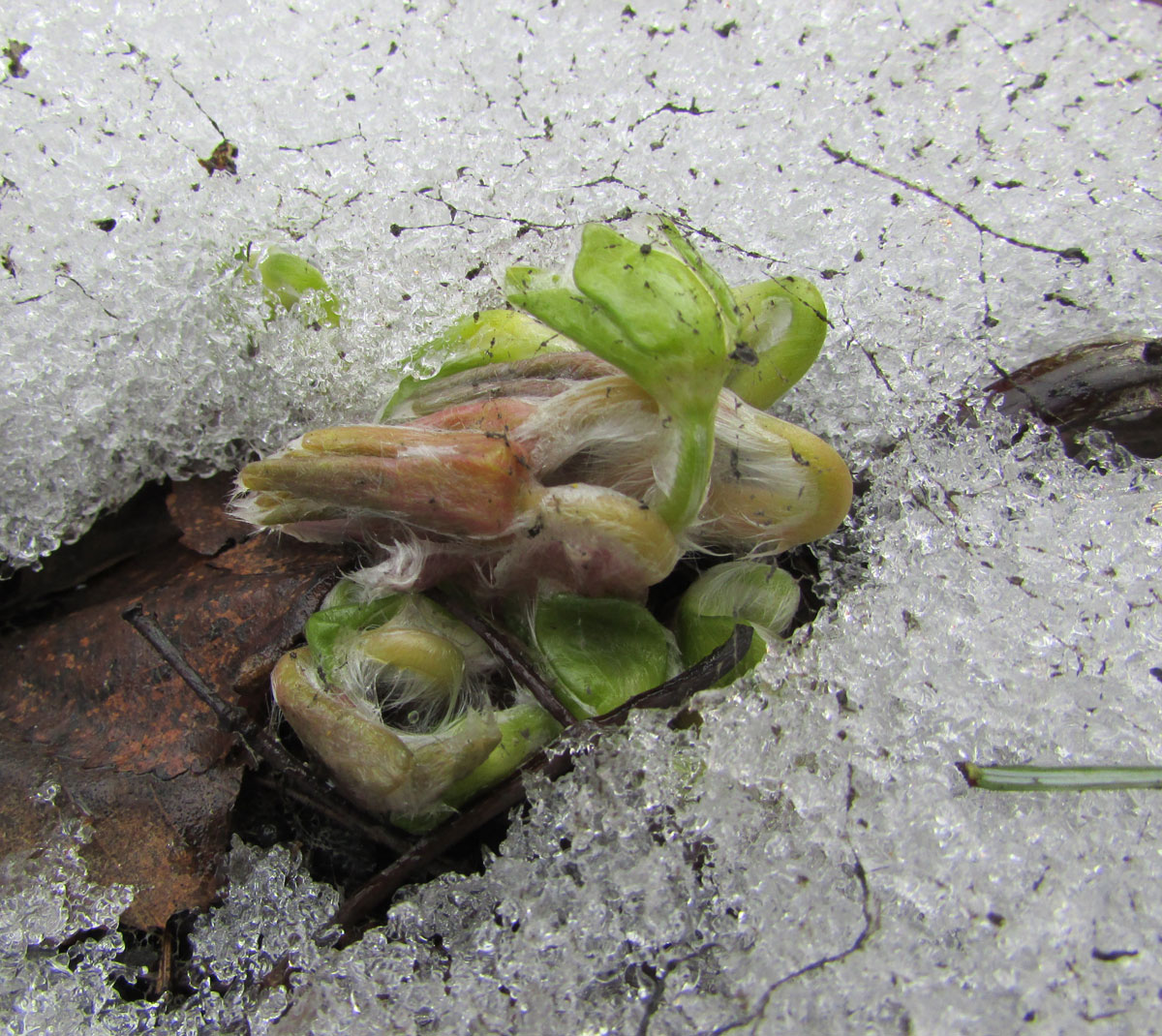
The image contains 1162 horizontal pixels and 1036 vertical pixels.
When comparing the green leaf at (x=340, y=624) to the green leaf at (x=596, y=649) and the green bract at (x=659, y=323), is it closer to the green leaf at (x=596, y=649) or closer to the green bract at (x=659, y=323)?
the green leaf at (x=596, y=649)

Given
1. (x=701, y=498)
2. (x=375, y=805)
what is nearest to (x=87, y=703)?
(x=375, y=805)

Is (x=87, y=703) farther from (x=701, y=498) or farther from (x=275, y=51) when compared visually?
(x=275, y=51)

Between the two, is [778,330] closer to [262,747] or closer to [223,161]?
[262,747]

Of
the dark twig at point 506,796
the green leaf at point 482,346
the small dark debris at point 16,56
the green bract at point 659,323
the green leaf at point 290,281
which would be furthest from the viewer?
the small dark debris at point 16,56

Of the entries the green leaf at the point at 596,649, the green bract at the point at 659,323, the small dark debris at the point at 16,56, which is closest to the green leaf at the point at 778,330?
the green bract at the point at 659,323

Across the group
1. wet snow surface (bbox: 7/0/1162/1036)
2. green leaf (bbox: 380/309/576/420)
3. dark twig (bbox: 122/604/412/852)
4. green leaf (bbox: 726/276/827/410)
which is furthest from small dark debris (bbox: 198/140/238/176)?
green leaf (bbox: 726/276/827/410)

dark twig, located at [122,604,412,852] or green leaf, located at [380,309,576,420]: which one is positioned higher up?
green leaf, located at [380,309,576,420]

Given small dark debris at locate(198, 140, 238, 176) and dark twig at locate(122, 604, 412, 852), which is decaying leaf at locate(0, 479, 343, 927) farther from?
small dark debris at locate(198, 140, 238, 176)
